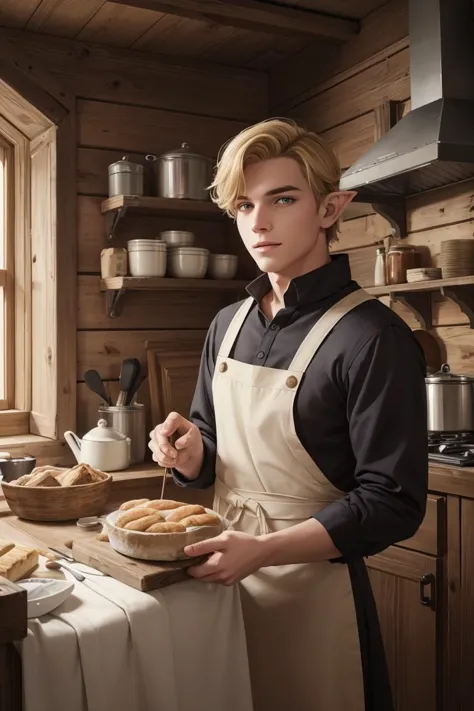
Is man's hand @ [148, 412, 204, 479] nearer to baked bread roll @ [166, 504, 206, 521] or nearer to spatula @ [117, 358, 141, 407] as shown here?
baked bread roll @ [166, 504, 206, 521]

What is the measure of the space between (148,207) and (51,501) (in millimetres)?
1704

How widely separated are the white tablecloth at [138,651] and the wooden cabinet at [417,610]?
1127 millimetres

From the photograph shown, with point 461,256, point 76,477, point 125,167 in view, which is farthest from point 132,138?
point 76,477

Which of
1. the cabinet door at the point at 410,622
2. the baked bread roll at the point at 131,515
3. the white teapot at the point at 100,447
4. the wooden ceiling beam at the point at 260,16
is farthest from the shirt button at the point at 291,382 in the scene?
the wooden ceiling beam at the point at 260,16

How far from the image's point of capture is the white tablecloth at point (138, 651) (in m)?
1.07

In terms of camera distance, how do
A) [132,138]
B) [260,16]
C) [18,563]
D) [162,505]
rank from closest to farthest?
[18,563] < [162,505] < [260,16] < [132,138]

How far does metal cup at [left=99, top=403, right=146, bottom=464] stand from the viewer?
119 inches

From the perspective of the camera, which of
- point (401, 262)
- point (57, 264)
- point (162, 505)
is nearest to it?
point (162, 505)

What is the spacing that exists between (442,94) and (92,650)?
2.02 m

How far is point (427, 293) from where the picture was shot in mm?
2730

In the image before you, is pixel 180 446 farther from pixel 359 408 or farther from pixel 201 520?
pixel 359 408

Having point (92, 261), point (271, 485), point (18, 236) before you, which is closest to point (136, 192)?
point (92, 261)

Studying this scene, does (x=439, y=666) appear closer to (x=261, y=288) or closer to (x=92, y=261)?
(x=261, y=288)

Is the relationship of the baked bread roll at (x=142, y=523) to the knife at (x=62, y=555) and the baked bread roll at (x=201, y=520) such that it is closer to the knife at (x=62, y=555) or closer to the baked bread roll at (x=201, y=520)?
the baked bread roll at (x=201, y=520)
